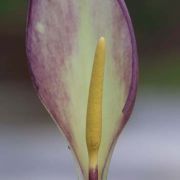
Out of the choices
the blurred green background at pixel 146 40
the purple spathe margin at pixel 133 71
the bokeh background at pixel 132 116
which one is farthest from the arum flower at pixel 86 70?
the blurred green background at pixel 146 40

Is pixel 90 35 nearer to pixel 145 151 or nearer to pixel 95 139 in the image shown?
pixel 95 139

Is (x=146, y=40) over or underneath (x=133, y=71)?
over

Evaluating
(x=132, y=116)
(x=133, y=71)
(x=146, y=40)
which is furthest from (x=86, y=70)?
(x=146, y=40)

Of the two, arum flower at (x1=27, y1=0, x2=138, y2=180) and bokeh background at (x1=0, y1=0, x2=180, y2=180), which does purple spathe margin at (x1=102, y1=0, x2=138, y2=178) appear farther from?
bokeh background at (x1=0, y1=0, x2=180, y2=180)

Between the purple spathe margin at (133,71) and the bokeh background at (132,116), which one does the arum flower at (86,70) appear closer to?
the purple spathe margin at (133,71)

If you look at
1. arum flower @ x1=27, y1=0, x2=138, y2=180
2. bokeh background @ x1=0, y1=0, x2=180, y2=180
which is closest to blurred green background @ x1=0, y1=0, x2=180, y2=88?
bokeh background @ x1=0, y1=0, x2=180, y2=180

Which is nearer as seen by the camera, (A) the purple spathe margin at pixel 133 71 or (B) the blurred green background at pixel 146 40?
(A) the purple spathe margin at pixel 133 71

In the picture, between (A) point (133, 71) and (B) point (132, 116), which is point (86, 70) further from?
(B) point (132, 116)

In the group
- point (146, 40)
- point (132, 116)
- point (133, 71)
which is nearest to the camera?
point (133, 71)
